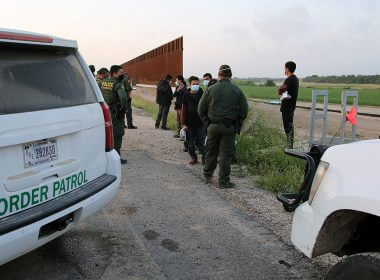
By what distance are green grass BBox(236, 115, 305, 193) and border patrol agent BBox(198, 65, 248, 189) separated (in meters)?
0.62

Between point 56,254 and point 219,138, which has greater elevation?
point 219,138

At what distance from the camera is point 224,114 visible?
6.61 meters

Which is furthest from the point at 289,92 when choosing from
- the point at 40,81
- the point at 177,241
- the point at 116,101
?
the point at 40,81

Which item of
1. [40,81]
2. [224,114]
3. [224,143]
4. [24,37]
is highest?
[24,37]

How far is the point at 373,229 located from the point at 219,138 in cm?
415

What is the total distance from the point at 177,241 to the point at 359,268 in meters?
2.51

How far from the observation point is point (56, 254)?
417cm

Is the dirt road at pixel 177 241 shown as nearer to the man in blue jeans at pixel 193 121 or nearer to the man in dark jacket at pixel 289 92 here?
the man in blue jeans at pixel 193 121

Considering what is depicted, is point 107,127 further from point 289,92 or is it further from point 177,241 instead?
point 289,92

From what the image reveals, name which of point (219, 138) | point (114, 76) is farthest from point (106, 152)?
point (114, 76)

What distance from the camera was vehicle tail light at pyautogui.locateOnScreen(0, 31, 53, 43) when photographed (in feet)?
9.88

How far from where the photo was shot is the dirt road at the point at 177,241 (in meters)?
Result: 3.84

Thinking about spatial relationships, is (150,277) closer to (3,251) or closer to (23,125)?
(3,251)

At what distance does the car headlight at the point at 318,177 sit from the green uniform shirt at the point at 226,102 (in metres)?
3.95
